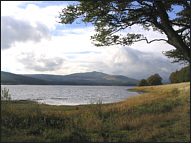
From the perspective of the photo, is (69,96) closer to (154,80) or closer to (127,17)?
(127,17)

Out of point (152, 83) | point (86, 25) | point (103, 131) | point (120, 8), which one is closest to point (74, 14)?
point (86, 25)

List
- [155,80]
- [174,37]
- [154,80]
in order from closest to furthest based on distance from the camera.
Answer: [174,37] < [155,80] < [154,80]

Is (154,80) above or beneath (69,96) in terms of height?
above

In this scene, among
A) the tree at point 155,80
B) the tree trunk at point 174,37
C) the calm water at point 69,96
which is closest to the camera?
the tree trunk at point 174,37

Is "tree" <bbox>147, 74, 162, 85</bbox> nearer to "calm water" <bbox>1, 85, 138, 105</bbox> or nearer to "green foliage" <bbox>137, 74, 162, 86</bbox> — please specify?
"green foliage" <bbox>137, 74, 162, 86</bbox>

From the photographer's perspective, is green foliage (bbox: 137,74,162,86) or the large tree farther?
green foliage (bbox: 137,74,162,86)

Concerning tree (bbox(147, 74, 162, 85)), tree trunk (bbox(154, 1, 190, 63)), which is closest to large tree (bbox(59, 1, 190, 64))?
tree trunk (bbox(154, 1, 190, 63))

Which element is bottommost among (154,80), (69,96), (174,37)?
(69,96)

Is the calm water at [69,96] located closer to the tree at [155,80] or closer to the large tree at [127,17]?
the large tree at [127,17]

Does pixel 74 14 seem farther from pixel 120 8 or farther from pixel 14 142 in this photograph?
pixel 14 142

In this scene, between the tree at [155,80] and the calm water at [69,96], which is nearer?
the calm water at [69,96]

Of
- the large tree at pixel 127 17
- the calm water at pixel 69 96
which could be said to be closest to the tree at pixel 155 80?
the calm water at pixel 69 96

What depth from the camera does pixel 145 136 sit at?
246 inches

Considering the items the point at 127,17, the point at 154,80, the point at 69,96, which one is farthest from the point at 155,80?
the point at 127,17
